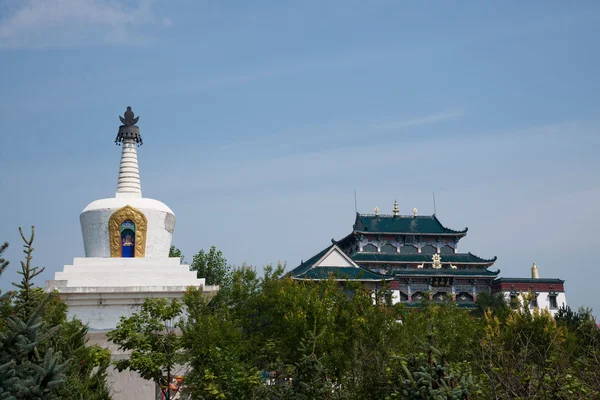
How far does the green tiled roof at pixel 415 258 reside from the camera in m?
52.0

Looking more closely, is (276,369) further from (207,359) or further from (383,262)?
(383,262)

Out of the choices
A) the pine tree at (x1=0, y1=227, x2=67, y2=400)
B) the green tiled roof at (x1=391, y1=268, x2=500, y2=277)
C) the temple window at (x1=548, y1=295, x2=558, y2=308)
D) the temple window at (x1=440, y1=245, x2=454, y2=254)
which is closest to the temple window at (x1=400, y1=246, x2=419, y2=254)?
the temple window at (x1=440, y1=245, x2=454, y2=254)

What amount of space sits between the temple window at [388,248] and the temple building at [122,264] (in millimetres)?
25765

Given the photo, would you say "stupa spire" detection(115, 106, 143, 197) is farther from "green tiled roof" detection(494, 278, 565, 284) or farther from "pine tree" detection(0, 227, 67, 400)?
"green tiled roof" detection(494, 278, 565, 284)

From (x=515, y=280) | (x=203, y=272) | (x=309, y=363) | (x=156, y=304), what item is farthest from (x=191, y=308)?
(x=515, y=280)

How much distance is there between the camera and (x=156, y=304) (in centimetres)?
2108

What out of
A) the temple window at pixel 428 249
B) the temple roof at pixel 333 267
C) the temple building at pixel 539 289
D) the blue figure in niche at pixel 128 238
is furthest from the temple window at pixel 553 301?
the blue figure in niche at pixel 128 238

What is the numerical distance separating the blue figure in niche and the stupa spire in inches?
78.7

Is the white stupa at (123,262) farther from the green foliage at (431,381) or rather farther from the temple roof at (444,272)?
the temple roof at (444,272)

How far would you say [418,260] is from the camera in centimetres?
5281

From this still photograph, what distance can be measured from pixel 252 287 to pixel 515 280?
105 ft

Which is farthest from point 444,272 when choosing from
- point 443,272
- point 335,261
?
point 335,261

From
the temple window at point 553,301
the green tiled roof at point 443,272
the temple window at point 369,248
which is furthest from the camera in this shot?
the temple window at point 369,248

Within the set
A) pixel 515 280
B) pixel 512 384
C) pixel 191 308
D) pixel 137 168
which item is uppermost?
pixel 137 168
